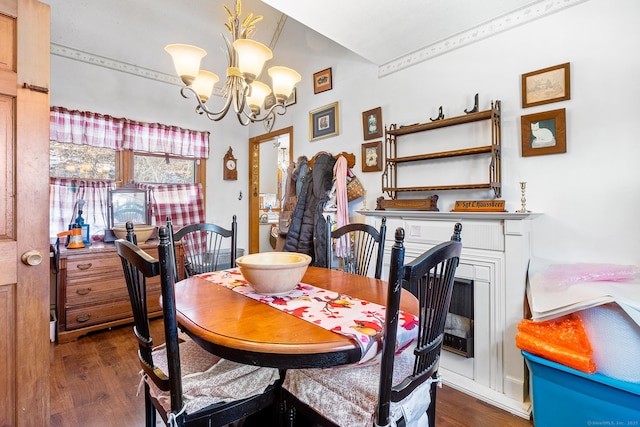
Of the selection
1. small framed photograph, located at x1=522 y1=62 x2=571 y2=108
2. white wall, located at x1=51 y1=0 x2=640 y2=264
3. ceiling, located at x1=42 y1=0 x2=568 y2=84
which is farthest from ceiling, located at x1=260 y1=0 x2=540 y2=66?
small framed photograph, located at x1=522 y1=62 x2=571 y2=108

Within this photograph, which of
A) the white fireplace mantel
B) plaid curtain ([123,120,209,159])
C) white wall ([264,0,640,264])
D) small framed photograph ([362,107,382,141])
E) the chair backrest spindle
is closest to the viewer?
the chair backrest spindle

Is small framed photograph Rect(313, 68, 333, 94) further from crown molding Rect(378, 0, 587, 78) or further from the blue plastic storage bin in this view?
the blue plastic storage bin

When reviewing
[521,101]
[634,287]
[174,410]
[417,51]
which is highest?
[417,51]

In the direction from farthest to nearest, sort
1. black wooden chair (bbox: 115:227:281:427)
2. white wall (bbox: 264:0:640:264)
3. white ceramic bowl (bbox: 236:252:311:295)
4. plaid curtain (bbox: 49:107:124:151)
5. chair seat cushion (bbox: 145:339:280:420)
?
plaid curtain (bbox: 49:107:124:151) → white wall (bbox: 264:0:640:264) → white ceramic bowl (bbox: 236:252:311:295) → chair seat cushion (bbox: 145:339:280:420) → black wooden chair (bbox: 115:227:281:427)

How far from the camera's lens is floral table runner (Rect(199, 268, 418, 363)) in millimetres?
948

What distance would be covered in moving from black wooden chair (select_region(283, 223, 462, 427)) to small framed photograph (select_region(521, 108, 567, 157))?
4.07 ft

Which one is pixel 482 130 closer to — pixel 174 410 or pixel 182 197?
pixel 174 410

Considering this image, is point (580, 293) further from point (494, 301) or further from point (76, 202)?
point (76, 202)

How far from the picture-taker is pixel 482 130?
84.3 inches

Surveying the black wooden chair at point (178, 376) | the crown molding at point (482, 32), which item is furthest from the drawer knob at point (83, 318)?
the crown molding at point (482, 32)

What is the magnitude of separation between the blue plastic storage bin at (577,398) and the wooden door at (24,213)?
88.9 inches

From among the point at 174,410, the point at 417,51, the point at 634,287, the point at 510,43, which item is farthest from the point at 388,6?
the point at 174,410

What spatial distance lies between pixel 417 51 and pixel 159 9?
254 cm

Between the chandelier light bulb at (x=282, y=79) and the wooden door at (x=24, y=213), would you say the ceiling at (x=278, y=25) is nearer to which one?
the chandelier light bulb at (x=282, y=79)
